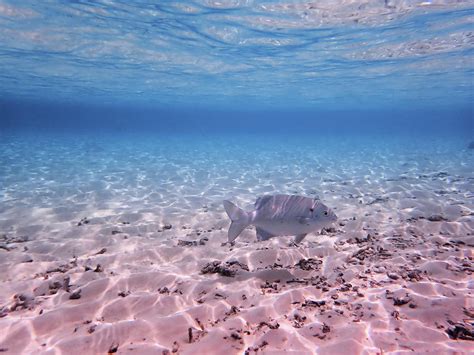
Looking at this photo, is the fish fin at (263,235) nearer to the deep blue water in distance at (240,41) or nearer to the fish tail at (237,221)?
the fish tail at (237,221)

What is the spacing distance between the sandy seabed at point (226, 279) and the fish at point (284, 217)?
907mm

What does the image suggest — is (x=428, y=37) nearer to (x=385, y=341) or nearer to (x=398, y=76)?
(x=398, y=76)

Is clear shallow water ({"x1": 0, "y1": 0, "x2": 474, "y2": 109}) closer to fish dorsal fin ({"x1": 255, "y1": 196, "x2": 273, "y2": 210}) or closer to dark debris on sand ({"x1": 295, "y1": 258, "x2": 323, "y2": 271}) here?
fish dorsal fin ({"x1": 255, "y1": 196, "x2": 273, "y2": 210})

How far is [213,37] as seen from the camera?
20.2 metres

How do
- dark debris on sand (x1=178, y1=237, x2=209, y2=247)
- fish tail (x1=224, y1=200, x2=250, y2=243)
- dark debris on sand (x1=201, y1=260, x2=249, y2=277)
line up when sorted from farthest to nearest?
1. dark debris on sand (x1=178, y1=237, x2=209, y2=247)
2. dark debris on sand (x1=201, y1=260, x2=249, y2=277)
3. fish tail (x1=224, y1=200, x2=250, y2=243)

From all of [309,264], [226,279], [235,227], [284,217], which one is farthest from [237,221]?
[309,264]

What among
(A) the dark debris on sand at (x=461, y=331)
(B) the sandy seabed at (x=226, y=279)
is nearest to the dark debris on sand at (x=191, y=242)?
(B) the sandy seabed at (x=226, y=279)

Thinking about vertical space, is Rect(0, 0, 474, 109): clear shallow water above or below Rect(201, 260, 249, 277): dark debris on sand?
above

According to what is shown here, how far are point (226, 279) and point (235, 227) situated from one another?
1050mm

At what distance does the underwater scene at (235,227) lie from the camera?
387 centimetres

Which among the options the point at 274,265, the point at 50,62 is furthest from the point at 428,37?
the point at 50,62

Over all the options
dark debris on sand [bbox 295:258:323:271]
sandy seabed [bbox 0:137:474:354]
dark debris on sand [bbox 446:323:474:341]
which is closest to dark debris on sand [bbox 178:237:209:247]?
sandy seabed [bbox 0:137:474:354]

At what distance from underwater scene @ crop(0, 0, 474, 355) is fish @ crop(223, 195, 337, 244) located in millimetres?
29

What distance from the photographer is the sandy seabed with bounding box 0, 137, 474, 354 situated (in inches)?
144
